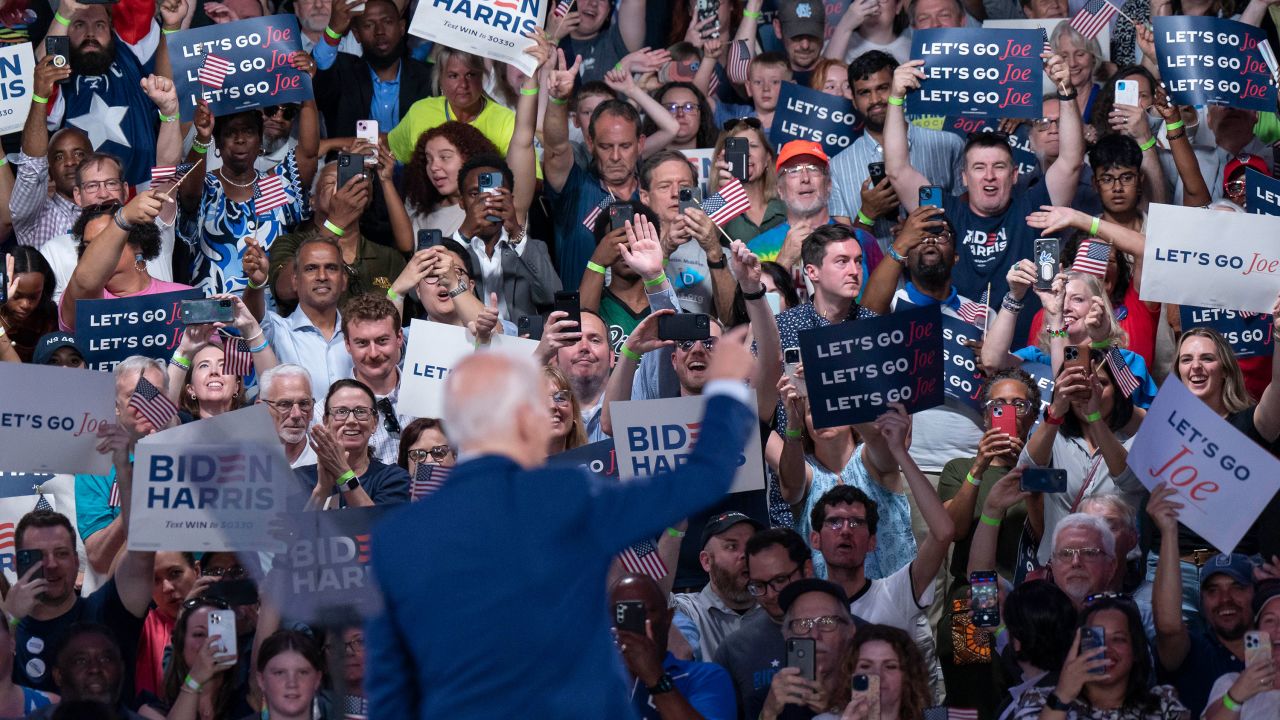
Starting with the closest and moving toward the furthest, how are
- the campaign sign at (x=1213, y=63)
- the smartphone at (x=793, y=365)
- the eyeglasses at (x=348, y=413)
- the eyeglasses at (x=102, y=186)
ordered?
the eyeglasses at (x=348, y=413), the smartphone at (x=793, y=365), the eyeglasses at (x=102, y=186), the campaign sign at (x=1213, y=63)

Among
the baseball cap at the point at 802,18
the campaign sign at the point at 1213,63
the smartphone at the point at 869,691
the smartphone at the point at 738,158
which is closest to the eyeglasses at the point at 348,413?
the smartphone at the point at 869,691

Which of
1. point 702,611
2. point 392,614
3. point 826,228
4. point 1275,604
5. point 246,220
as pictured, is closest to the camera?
point 392,614

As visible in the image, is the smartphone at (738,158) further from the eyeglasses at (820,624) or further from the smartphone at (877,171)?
the eyeglasses at (820,624)

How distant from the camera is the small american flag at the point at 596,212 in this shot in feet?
Result: 27.5

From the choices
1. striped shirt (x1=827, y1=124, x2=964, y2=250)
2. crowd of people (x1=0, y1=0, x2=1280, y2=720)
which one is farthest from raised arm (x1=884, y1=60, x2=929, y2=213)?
striped shirt (x1=827, y1=124, x2=964, y2=250)

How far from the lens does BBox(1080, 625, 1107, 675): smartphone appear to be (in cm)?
583

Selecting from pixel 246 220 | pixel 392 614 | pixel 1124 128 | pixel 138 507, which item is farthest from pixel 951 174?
pixel 392 614

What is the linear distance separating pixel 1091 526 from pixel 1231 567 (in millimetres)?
461

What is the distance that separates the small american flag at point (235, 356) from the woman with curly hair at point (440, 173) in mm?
1358

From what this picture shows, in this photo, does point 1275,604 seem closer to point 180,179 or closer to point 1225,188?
point 1225,188

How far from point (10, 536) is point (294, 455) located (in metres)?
1.00

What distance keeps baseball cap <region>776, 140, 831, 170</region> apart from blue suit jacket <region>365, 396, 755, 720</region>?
4871 millimetres

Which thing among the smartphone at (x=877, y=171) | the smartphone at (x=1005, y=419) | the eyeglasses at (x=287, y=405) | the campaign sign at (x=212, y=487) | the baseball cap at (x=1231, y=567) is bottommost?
the baseball cap at (x=1231, y=567)

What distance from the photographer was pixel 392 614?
12.8ft
